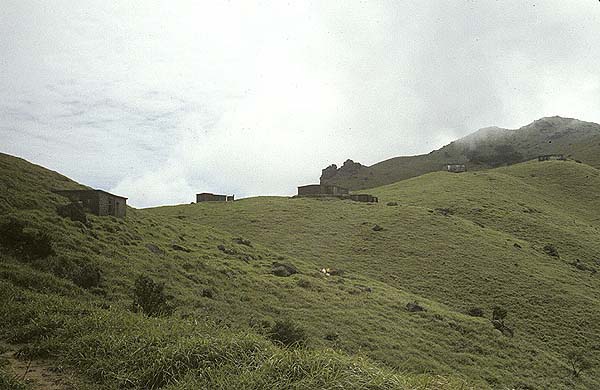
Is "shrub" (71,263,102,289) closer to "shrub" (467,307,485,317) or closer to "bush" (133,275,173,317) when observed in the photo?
"bush" (133,275,173,317)

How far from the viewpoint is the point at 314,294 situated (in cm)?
3159

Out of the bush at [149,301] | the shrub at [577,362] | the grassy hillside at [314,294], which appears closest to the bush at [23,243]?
the grassy hillside at [314,294]

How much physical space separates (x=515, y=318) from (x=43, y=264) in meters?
34.1

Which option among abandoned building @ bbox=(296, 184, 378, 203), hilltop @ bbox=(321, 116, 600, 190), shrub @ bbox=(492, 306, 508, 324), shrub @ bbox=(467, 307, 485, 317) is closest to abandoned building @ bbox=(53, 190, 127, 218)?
shrub @ bbox=(467, 307, 485, 317)

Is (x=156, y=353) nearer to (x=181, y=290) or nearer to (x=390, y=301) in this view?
(x=181, y=290)

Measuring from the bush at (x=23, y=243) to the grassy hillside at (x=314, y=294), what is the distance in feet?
1.64

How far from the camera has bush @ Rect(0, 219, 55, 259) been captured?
18.5 metres

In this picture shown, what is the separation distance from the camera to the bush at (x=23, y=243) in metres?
18.5

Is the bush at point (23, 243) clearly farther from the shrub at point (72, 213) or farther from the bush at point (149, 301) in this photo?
the shrub at point (72, 213)

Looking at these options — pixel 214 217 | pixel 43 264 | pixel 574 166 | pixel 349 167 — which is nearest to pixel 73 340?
pixel 43 264

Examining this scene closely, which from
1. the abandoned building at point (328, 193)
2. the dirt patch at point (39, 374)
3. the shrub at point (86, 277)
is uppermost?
the abandoned building at point (328, 193)

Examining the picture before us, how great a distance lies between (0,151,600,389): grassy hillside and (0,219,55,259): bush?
50 cm

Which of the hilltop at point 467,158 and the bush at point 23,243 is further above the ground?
the hilltop at point 467,158

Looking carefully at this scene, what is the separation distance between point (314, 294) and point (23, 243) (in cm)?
1835
